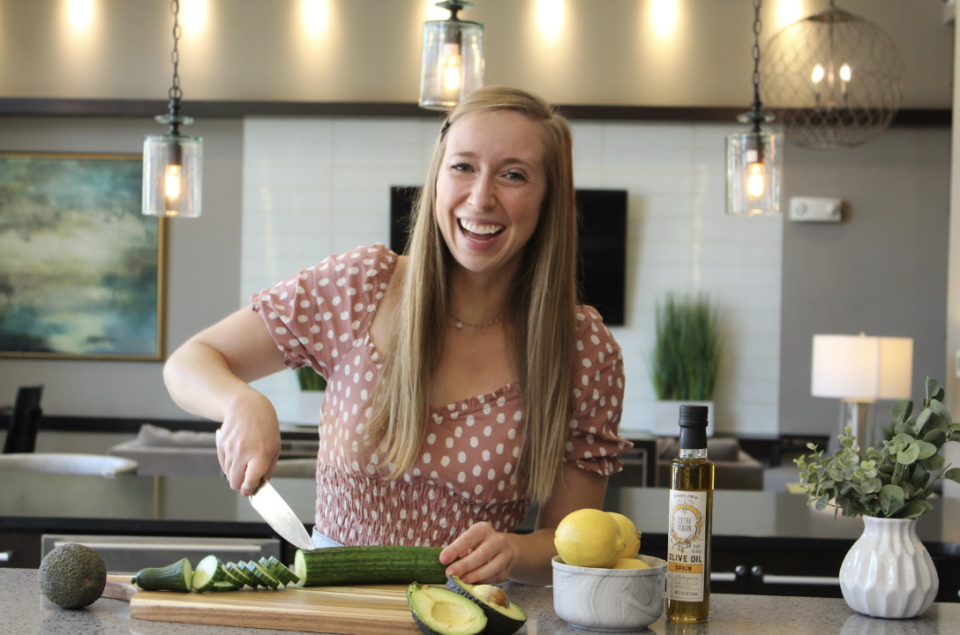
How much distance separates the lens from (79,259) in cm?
783

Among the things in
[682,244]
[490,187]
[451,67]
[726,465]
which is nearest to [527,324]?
[490,187]

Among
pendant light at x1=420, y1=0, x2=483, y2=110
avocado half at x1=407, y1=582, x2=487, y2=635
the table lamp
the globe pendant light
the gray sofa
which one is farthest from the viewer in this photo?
the globe pendant light

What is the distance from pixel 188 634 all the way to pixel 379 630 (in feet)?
0.72

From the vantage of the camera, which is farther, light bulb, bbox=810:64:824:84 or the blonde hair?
light bulb, bbox=810:64:824:84

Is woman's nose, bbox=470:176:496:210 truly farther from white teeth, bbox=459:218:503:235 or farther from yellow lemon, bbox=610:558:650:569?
yellow lemon, bbox=610:558:650:569

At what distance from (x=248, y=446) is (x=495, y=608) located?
377 mm

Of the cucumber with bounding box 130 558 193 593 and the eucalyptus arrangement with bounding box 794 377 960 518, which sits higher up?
the eucalyptus arrangement with bounding box 794 377 960 518

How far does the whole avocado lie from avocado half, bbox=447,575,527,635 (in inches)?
17.7

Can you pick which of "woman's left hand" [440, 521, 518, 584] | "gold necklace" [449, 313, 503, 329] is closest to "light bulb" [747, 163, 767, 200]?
"gold necklace" [449, 313, 503, 329]

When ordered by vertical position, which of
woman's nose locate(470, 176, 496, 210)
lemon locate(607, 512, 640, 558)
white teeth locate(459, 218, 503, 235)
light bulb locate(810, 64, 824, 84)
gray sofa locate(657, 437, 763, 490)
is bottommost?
gray sofa locate(657, 437, 763, 490)

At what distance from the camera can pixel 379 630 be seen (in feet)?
4.18

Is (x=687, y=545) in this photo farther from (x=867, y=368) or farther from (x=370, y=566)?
(x=867, y=368)

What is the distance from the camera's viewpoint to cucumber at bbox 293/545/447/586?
139 centimetres

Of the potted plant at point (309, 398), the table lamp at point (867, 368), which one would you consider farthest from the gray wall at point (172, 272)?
the table lamp at point (867, 368)
